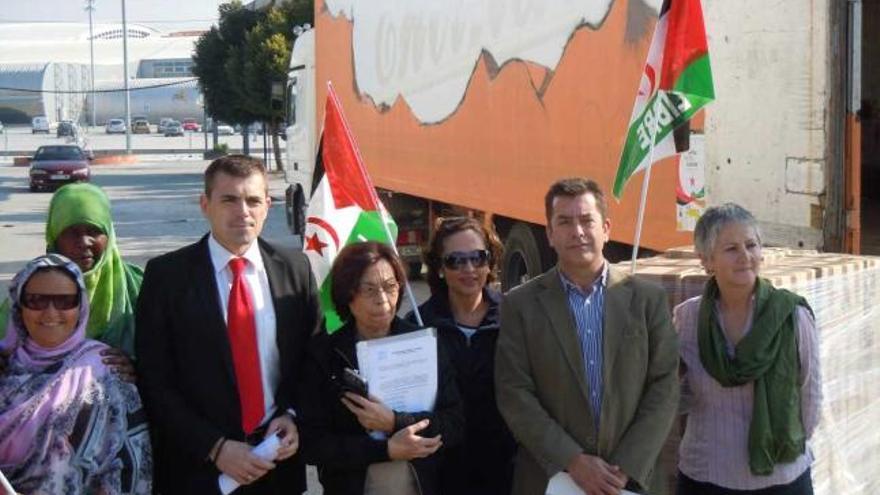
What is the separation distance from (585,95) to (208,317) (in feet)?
14.7

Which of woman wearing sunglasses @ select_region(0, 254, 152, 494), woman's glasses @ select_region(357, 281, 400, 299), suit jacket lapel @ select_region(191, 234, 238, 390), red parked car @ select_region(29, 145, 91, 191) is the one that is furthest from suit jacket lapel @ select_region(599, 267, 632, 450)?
red parked car @ select_region(29, 145, 91, 191)

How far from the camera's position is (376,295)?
3285 mm

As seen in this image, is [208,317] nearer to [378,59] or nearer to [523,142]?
[523,142]

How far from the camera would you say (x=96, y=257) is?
351 cm

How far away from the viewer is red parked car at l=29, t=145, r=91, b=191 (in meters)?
31.8

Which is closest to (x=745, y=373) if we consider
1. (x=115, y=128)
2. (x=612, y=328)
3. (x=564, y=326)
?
(x=612, y=328)

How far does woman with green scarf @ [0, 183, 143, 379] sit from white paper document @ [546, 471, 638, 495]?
1309 millimetres

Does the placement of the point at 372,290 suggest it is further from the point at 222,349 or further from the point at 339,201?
the point at 339,201

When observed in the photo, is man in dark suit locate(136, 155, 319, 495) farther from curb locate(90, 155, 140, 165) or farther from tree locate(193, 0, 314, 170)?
curb locate(90, 155, 140, 165)

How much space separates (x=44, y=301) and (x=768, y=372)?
214 centimetres

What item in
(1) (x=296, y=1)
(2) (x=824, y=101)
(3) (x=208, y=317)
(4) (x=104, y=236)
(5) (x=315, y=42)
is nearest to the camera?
(3) (x=208, y=317)

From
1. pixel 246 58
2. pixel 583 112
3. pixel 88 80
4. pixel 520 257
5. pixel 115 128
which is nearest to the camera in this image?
pixel 583 112

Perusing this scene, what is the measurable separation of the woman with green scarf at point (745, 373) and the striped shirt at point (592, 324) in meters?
0.41

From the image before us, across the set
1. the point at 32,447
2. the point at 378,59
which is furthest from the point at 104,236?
the point at 378,59
